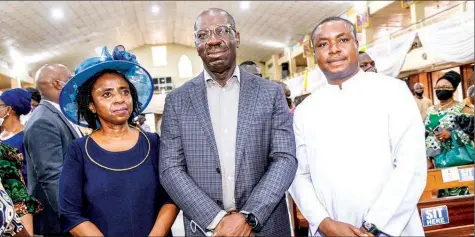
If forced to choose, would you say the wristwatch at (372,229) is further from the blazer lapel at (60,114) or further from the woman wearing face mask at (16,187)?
the blazer lapel at (60,114)

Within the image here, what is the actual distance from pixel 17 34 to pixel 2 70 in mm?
263

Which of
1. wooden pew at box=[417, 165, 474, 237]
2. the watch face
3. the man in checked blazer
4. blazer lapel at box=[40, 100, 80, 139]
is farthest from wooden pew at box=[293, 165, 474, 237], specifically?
blazer lapel at box=[40, 100, 80, 139]

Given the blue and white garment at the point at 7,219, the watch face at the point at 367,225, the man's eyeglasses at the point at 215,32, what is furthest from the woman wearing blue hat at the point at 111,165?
the watch face at the point at 367,225

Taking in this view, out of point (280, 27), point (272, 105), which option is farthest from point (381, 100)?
point (280, 27)

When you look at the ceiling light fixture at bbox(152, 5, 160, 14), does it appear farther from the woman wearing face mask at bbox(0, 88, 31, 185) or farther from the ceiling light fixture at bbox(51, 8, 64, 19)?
the woman wearing face mask at bbox(0, 88, 31, 185)

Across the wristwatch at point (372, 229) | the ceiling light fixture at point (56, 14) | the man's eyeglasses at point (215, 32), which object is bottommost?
the wristwatch at point (372, 229)

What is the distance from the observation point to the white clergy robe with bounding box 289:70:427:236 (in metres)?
1.67

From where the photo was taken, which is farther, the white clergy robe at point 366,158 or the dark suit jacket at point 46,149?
the dark suit jacket at point 46,149

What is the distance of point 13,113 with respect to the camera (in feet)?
7.40

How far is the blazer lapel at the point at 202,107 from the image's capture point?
1.79m

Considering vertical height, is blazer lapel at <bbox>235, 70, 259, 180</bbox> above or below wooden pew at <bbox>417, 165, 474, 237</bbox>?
above

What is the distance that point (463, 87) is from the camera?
30.3 feet

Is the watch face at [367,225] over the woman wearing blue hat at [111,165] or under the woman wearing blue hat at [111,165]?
under

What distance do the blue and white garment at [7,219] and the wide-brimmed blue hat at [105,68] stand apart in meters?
0.49
